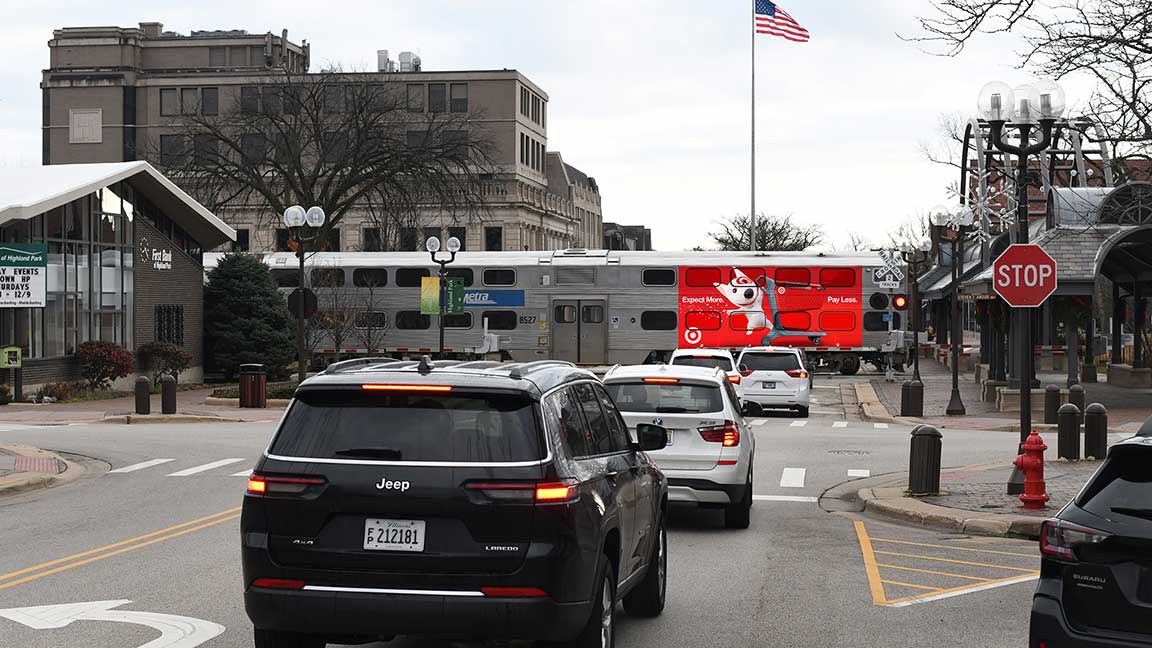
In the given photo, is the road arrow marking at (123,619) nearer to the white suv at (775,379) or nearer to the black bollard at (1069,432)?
the black bollard at (1069,432)

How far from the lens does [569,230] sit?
4916 inches

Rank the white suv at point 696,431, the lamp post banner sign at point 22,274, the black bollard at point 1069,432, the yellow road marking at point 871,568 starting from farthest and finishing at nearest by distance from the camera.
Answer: the lamp post banner sign at point 22,274
the black bollard at point 1069,432
the white suv at point 696,431
the yellow road marking at point 871,568

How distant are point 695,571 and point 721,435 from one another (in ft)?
9.11

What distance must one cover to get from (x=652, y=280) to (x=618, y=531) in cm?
4356

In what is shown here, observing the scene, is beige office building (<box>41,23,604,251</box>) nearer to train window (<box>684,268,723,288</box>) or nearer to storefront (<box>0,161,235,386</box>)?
train window (<box>684,268,723,288</box>)

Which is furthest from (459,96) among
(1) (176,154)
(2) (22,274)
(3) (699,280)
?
(2) (22,274)

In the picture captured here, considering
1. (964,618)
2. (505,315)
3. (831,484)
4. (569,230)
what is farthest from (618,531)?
(569,230)

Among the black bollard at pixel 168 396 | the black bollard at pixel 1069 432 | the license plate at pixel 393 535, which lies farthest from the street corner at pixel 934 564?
the black bollard at pixel 168 396

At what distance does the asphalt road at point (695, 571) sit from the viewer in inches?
364

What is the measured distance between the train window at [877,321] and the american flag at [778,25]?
12.9 meters

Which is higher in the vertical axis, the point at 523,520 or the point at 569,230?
the point at 569,230

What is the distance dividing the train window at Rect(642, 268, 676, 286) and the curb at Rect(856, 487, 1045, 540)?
3451cm

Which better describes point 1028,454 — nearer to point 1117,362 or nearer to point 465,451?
point 465,451

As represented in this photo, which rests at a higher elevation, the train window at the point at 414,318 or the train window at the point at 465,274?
the train window at the point at 465,274
